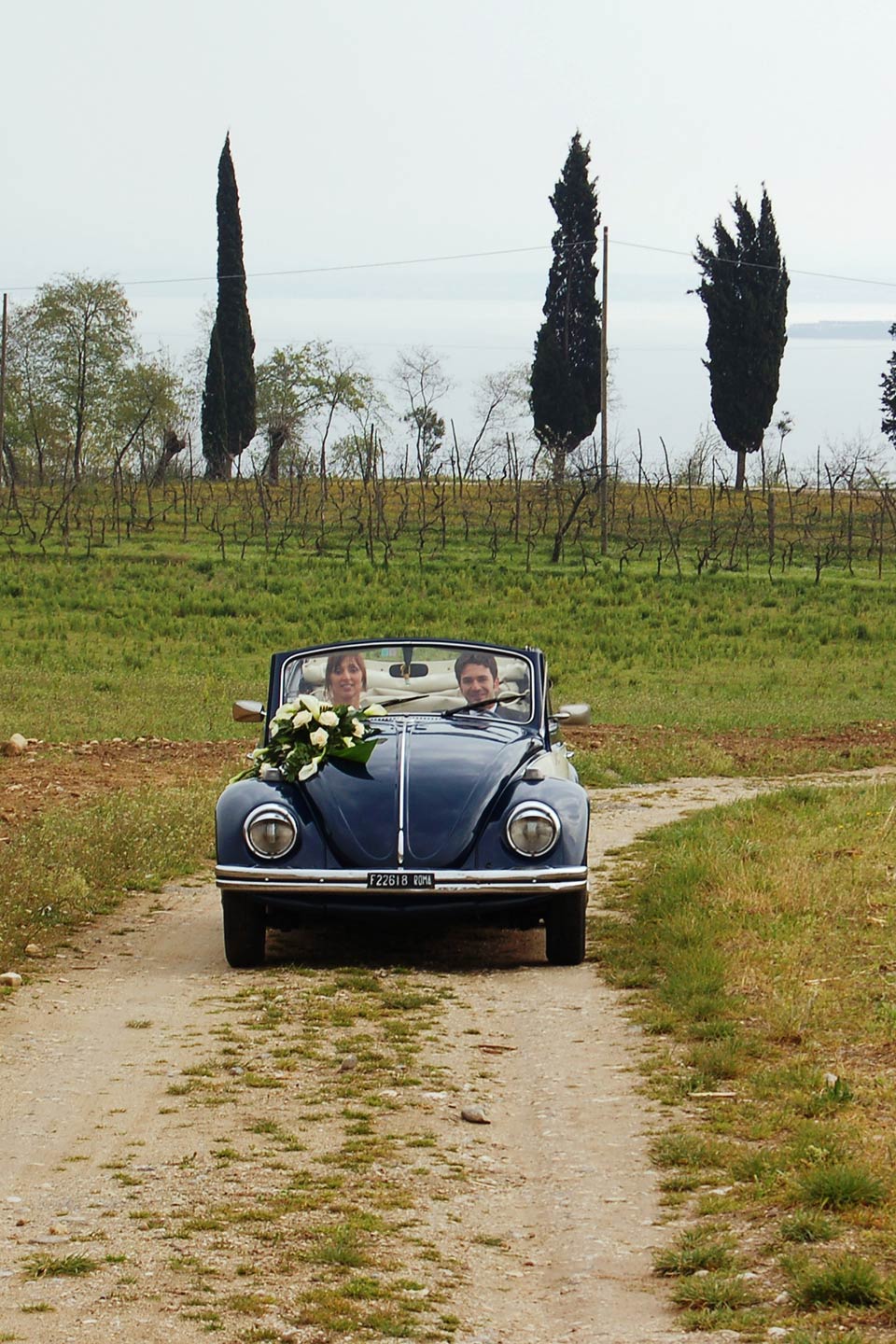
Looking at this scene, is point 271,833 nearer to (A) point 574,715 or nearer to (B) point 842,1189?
(A) point 574,715

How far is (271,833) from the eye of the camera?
7.62m

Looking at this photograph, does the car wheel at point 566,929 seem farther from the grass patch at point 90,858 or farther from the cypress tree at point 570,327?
the cypress tree at point 570,327

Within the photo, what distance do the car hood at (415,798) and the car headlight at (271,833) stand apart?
155mm

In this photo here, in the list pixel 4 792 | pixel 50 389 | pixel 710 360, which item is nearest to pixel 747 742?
pixel 4 792

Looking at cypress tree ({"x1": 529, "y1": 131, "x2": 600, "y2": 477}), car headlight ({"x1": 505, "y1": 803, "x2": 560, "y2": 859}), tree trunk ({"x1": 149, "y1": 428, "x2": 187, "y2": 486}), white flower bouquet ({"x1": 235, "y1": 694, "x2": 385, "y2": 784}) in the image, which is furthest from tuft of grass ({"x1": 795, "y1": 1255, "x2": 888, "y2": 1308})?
cypress tree ({"x1": 529, "y1": 131, "x2": 600, "y2": 477})

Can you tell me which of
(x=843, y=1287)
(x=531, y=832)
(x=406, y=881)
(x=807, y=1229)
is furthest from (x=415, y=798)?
(x=843, y=1287)

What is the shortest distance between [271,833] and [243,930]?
0.51m

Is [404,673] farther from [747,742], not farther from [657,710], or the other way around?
[657,710]

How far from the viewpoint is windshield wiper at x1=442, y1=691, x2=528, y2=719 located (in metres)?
8.97

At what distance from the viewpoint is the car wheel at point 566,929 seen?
7.73 meters

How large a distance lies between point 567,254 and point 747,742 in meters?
47.6

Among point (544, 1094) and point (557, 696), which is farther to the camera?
point (557, 696)

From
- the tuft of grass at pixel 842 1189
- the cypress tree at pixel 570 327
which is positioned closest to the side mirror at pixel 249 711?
the tuft of grass at pixel 842 1189

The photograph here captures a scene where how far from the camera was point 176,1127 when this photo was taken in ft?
16.9
